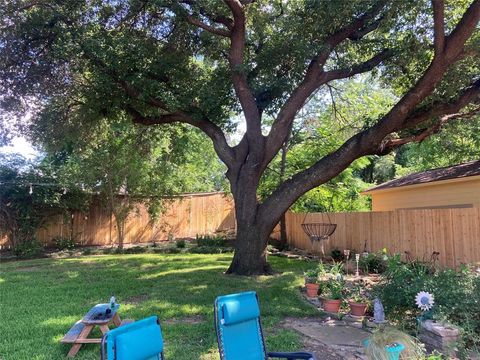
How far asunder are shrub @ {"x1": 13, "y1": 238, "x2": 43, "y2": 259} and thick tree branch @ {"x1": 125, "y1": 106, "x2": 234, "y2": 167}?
23.2 feet

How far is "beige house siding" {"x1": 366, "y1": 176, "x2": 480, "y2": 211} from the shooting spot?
35.1ft

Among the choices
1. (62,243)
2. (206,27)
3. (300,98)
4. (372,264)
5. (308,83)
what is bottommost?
(372,264)

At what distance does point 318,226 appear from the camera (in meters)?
14.9

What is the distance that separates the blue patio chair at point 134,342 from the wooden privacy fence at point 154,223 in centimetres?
1484

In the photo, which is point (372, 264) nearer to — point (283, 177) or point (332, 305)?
point (332, 305)

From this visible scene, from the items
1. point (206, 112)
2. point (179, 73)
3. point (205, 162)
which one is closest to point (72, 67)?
point (179, 73)

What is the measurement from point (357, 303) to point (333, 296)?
47cm

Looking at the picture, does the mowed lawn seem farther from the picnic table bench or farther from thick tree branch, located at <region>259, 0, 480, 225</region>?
thick tree branch, located at <region>259, 0, 480, 225</region>

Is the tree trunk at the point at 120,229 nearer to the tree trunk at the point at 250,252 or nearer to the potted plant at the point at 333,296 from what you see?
the tree trunk at the point at 250,252

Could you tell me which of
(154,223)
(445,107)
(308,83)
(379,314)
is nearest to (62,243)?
(154,223)

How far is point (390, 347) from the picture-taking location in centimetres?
319

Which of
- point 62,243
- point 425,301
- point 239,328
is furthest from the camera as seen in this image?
point 62,243

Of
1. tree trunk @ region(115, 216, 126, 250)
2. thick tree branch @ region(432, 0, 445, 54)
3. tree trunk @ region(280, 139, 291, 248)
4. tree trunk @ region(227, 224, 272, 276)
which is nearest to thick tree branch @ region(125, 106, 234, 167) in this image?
tree trunk @ region(227, 224, 272, 276)

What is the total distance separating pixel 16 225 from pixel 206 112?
9.47m
